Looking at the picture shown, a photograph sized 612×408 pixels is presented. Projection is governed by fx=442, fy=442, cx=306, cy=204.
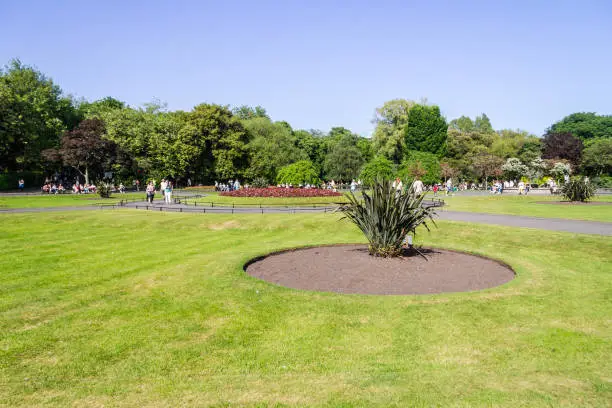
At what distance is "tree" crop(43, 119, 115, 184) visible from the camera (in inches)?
2264

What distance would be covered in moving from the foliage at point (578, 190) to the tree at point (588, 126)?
267 feet

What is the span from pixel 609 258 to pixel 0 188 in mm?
68195

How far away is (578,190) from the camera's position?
3616 cm

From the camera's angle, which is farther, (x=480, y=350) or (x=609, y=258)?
(x=609, y=258)

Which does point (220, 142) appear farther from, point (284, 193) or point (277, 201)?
point (277, 201)

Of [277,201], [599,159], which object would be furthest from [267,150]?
[599,159]

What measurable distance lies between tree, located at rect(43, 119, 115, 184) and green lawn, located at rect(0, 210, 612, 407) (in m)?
49.6

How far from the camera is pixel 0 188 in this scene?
5950 cm

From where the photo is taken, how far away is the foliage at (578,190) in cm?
3597

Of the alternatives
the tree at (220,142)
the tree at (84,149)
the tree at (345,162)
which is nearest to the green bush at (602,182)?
the tree at (345,162)

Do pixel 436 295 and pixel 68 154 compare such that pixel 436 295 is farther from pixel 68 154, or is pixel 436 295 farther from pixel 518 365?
pixel 68 154

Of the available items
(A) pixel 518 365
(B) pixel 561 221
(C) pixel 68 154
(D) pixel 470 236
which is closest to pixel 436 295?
(A) pixel 518 365

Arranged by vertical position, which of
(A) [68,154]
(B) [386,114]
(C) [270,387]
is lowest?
(C) [270,387]

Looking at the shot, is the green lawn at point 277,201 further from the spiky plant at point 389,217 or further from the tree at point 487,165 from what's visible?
the tree at point 487,165
